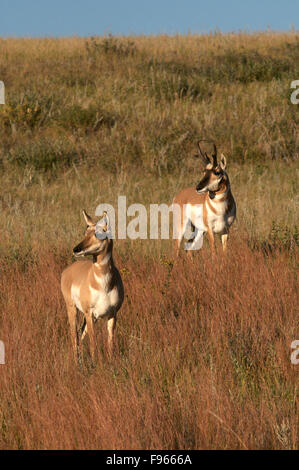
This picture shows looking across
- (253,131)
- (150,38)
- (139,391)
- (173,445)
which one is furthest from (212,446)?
(150,38)

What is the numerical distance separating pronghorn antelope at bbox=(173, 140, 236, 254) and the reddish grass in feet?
2.64

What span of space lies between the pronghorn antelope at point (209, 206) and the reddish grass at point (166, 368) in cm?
80

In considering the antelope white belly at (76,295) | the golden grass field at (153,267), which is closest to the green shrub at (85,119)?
the golden grass field at (153,267)

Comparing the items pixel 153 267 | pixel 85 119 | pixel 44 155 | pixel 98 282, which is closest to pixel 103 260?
pixel 98 282

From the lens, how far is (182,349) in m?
4.68

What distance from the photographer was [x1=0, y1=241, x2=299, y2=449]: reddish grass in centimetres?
341

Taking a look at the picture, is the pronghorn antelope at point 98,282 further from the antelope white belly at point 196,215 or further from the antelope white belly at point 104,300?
the antelope white belly at point 196,215

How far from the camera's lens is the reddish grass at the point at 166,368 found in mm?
3414

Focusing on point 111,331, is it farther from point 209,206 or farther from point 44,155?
point 44,155

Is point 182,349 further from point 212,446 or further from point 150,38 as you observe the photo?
point 150,38

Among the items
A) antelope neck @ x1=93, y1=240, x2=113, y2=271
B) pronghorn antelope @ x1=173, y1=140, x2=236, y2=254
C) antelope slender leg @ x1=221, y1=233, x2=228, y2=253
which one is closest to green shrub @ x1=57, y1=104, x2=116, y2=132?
pronghorn antelope @ x1=173, y1=140, x2=236, y2=254

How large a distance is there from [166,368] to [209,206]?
137 inches

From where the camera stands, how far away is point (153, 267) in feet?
23.6
